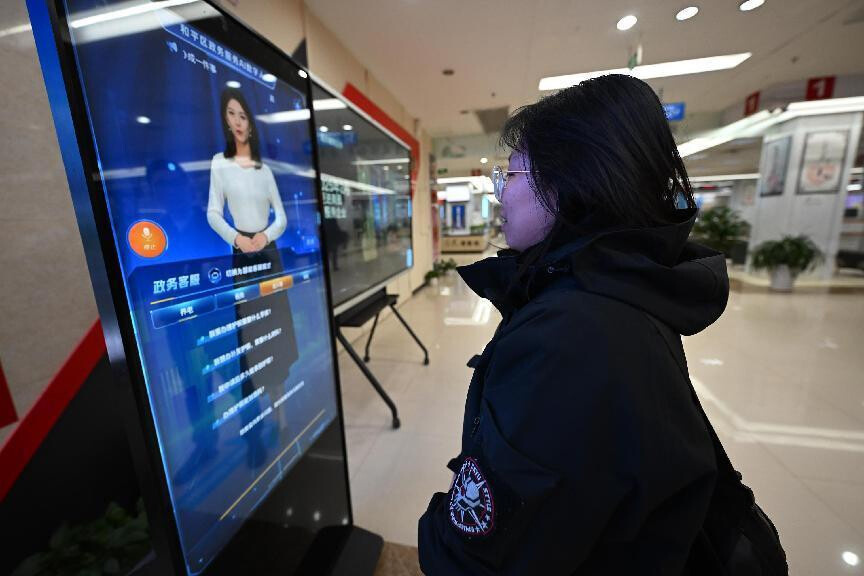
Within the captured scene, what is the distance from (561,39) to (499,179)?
431 cm

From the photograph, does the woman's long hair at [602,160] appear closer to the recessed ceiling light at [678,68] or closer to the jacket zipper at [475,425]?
the jacket zipper at [475,425]

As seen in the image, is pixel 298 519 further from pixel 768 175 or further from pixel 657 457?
pixel 768 175

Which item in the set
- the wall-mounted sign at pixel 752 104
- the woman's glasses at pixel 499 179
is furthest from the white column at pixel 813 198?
the woman's glasses at pixel 499 179

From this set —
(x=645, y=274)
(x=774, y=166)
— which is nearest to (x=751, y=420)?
(x=645, y=274)

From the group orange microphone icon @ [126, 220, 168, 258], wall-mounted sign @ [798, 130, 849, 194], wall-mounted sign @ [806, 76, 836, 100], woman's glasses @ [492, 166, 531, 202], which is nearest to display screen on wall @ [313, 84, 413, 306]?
orange microphone icon @ [126, 220, 168, 258]

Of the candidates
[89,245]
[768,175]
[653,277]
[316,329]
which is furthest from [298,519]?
[768,175]

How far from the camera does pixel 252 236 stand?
1067 millimetres

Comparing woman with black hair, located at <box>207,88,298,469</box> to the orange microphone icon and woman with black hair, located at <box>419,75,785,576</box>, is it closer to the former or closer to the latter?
the orange microphone icon

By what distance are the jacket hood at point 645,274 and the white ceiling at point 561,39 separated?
3.54 metres

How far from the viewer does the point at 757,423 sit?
7.89 feet

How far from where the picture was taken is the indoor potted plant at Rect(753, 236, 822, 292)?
627 centimetres

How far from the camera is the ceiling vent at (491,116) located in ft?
21.7

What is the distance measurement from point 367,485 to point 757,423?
2.54 meters

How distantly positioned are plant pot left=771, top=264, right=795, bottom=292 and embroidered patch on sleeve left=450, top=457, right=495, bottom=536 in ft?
27.6
